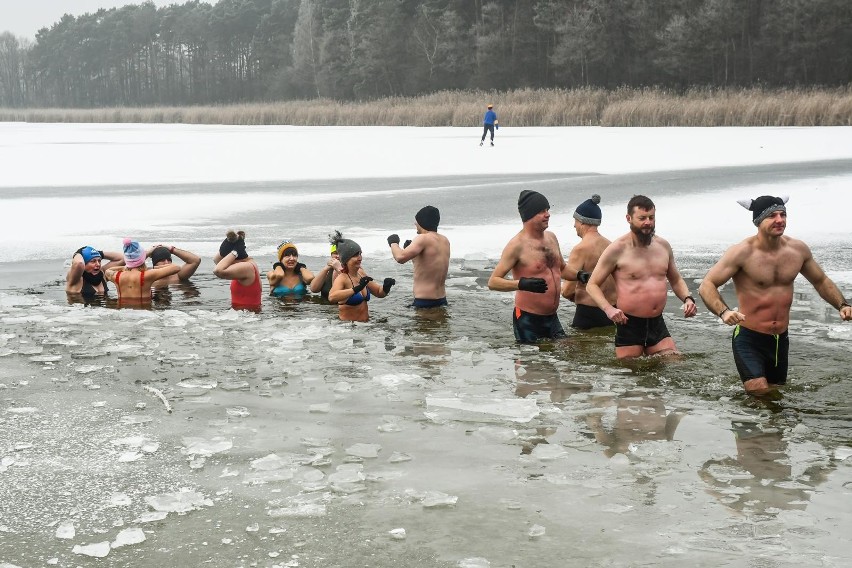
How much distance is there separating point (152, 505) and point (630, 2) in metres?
61.0

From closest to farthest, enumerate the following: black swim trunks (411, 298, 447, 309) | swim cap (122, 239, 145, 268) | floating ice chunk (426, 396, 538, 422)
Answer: floating ice chunk (426, 396, 538, 422) → black swim trunks (411, 298, 447, 309) → swim cap (122, 239, 145, 268)

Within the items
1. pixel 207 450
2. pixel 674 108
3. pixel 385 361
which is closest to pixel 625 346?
pixel 385 361

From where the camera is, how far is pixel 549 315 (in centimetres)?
741

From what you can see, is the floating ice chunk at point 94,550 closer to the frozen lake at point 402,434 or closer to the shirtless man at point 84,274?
the frozen lake at point 402,434

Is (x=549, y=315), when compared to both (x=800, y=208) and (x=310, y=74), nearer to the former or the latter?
(x=800, y=208)

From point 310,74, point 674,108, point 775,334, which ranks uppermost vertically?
point 310,74

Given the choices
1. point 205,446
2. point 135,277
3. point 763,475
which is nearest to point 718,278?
point 763,475

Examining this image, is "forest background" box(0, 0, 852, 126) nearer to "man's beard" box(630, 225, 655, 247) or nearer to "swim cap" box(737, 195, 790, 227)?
"man's beard" box(630, 225, 655, 247)

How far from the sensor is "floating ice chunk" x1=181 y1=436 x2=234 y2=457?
495cm

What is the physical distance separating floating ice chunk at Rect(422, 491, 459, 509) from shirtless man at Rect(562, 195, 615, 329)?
3517 millimetres

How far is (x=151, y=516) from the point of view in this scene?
13.6 ft

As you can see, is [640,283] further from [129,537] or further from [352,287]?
[129,537]

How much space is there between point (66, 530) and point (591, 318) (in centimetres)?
474

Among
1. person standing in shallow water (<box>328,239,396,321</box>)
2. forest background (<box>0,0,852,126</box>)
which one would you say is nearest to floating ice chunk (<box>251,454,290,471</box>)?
person standing in shallow water (<box>328,239,396,321</box>)
